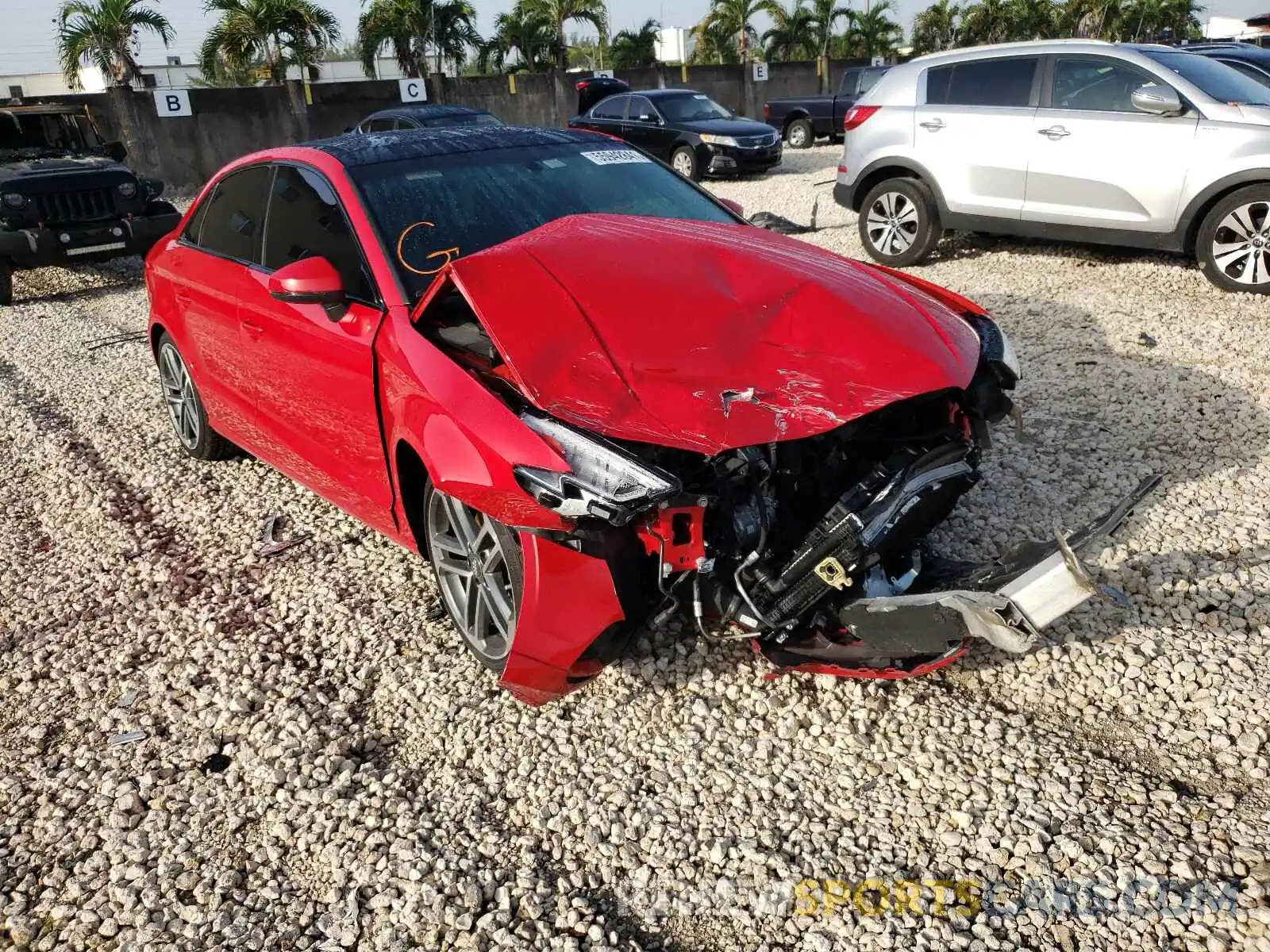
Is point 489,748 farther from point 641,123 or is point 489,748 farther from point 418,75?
point 418,75

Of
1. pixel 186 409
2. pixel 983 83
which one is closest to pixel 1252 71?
pixel 983 83

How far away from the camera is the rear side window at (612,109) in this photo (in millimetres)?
16859

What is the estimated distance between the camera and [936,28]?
41.4 m

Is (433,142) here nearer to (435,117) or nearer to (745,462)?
(745,462)

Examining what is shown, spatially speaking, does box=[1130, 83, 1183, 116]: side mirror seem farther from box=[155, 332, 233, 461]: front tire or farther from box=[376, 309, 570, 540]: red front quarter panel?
box=[155, 332, 233, 461]: front tire

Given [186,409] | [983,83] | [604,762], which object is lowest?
[604,762]

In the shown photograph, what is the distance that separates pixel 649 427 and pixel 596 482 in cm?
21

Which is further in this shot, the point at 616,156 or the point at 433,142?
the point at 616,156

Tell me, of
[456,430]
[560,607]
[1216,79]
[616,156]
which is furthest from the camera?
[1216,79]

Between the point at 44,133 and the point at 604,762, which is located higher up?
the point at 44,133

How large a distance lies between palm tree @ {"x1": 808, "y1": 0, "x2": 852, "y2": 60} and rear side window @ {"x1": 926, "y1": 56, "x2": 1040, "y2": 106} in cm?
3151

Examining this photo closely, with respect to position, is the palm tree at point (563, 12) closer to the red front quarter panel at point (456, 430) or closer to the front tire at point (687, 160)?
the front tire at point (687, 160)

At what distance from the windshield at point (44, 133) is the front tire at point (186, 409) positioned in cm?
809

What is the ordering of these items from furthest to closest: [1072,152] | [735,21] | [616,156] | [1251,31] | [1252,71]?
[735,21], [1251,31], [1252,71], [1072,152], [616,156]
